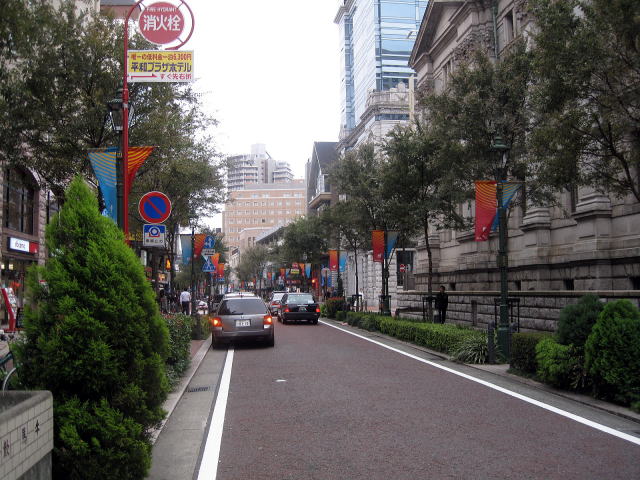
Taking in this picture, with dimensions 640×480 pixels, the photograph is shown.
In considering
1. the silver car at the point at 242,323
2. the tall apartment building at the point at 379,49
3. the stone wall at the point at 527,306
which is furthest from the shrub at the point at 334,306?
the tall apartment building at the point at 379,49

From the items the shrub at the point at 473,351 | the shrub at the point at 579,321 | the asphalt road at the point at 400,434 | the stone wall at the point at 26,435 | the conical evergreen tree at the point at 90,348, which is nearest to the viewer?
the stone wall at the point at 26,435

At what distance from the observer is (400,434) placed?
23.3 ft

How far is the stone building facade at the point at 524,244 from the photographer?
61.8 feet

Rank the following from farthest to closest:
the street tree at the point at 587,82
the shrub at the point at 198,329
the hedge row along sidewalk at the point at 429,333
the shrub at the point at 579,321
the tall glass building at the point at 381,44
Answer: the tall glass building at the point at 381,44 < the shrub at the point at 198,329 < the hedge row along sidewalk at the point at 429,333 < the street tree at the point at 587,82 < the shrub at the point at 579,321

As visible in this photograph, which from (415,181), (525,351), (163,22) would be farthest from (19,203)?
(525,351)

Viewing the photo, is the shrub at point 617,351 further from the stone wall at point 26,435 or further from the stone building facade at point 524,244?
the stone building facade at point 524,244

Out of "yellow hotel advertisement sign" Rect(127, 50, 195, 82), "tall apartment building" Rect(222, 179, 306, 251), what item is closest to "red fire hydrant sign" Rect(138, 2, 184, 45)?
"yellow hotel advertisement sign" Rect(127, 50, 195, 82)

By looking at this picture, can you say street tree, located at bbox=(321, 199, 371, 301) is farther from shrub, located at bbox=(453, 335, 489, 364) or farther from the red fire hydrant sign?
the red fire hydrant sign

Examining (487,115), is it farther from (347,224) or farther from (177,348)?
(347,224)

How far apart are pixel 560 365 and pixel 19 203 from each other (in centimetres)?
2290

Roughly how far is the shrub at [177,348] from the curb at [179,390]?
0.15 meters

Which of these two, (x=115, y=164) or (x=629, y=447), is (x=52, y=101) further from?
(x=629, y=447)

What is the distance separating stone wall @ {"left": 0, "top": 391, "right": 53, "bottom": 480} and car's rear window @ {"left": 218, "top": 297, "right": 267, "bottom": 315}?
553 inches

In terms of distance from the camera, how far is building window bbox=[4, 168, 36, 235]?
23859 mm
